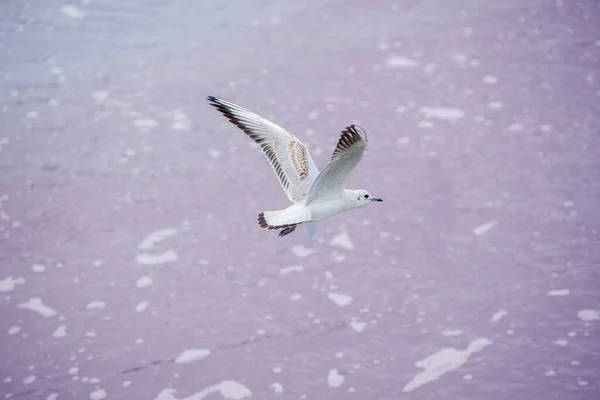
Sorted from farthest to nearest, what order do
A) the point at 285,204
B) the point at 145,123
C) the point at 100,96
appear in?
the point at 100,96 → the point at 145,123 → the point at 285,204

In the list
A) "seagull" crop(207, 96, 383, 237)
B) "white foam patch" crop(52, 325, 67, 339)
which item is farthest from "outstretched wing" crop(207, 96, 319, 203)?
"white foam patch" crop(52, 325, 67, 339)

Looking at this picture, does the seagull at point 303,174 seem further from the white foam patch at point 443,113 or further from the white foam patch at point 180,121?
the white foam patch at point 443,113

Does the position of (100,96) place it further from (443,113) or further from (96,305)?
(443,113)

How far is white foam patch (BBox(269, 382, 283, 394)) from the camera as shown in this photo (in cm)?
152

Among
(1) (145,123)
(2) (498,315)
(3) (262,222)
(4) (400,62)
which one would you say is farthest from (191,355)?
(4) (400,62)

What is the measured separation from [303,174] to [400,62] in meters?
1.48

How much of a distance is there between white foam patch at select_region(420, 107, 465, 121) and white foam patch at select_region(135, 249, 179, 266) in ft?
3.46

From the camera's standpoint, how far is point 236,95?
254cm

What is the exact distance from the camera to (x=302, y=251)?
192 cm

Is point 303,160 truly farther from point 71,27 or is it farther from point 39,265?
point 71,27

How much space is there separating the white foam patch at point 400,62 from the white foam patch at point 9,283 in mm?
1598

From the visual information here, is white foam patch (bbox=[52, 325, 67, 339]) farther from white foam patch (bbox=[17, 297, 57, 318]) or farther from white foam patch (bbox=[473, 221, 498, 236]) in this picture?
white foam patch (bbox=[473, 221, 498, 236])

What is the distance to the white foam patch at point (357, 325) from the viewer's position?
5.49ft

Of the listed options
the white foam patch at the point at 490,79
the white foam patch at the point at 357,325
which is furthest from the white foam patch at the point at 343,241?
the white foam patch at the point at 490,79
